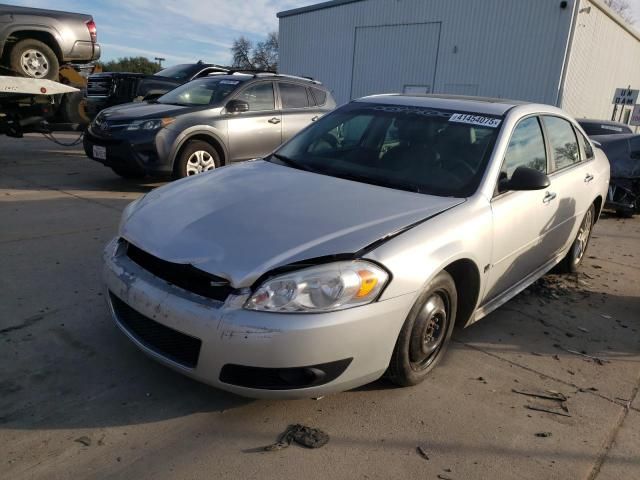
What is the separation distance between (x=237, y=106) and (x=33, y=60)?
13.2 ft

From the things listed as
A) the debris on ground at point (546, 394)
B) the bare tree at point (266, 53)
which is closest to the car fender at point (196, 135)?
the debris on ground at point (546, 394)

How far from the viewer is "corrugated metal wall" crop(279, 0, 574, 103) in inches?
666

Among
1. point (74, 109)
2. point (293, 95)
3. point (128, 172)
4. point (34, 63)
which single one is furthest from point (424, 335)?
point (34, 63)

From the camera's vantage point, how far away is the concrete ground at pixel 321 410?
2.27 meters

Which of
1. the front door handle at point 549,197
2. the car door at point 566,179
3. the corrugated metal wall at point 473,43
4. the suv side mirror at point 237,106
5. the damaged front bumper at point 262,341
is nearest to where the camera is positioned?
the damaged front bumper at point 262,341

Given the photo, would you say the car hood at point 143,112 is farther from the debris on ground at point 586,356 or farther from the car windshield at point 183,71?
the debris on ground at point 586,356

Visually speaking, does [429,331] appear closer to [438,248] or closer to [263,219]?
[438,248]

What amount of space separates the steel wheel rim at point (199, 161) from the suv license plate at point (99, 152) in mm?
1147

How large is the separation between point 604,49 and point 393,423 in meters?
22.9

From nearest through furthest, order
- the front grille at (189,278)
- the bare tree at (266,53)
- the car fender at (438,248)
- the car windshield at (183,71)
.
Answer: the front grille at (189,278) → the car fender at (438,248) → the car windshield at (183,71) → the bare tree at (266,53)

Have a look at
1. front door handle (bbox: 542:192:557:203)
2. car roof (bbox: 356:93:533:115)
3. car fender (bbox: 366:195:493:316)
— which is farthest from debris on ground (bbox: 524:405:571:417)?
car roof (bbox: 356:93:533:115)

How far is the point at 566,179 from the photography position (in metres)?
4.17

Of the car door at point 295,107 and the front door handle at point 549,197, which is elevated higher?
the car door at point 295,107

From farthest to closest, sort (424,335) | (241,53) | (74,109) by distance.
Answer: (241,53) → (74,109) → (424,335)
